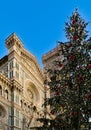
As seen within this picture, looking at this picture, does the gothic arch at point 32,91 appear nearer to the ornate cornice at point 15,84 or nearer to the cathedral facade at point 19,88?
the cathedral facade at point 19,88

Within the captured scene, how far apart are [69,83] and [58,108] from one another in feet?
5.47

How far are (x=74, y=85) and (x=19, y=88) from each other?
22.8 metres

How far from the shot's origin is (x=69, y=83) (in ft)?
61.9

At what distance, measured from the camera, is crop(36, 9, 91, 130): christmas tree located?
18.3m

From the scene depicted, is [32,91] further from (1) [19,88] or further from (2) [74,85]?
(2) [74,85]

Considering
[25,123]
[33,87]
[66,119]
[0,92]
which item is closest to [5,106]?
[0,92]

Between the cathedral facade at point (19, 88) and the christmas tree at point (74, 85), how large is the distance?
18466mm

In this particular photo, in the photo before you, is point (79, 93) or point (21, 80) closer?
point (79, 93)

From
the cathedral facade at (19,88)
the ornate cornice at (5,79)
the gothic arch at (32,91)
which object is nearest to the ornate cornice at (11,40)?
the cathedral facade at (19,88)

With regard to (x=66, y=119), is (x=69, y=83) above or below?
above

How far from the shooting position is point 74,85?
18.7 m

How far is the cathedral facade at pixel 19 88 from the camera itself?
124ft

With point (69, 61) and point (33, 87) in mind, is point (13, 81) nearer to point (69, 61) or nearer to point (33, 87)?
point (33, 87)

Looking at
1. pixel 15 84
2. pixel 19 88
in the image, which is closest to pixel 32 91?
pixel 19 88
